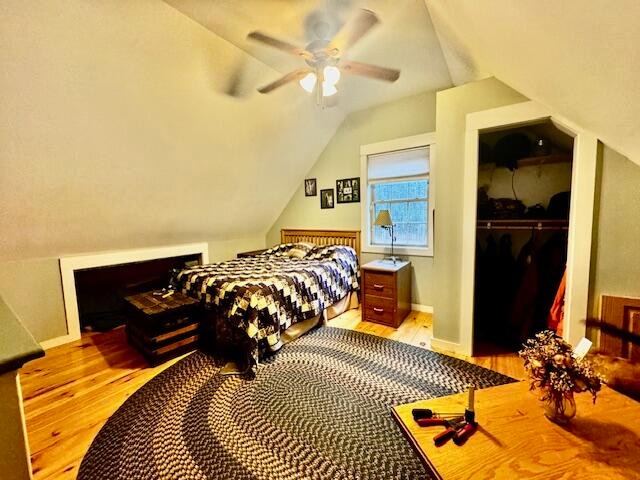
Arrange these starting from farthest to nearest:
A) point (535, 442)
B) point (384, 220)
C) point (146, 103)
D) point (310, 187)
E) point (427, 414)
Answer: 1. point (310, 187)
2. point (384, 220)
3. point (146, 103)
4. point (427, 414)
5. point (535, 442)

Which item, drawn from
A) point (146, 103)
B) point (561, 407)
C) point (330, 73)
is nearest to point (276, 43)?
point (330, 73)

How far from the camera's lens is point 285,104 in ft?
10.5

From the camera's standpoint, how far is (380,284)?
317 cm

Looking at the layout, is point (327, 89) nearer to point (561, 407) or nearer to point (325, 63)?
point (325, 63)

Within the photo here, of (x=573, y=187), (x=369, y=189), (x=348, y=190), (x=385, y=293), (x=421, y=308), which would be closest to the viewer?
(x=573, y=187)

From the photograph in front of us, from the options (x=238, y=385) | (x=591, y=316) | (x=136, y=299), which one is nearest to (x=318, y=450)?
(x=238, y=385)

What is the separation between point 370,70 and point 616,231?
2015mm

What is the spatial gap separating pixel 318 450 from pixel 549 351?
1.23 meters

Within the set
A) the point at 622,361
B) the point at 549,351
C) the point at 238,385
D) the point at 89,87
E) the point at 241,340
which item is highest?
the point at 89,87

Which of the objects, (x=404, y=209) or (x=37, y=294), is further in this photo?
(x=404, y=209)

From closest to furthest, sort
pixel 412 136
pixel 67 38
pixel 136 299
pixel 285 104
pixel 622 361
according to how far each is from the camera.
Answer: pixel 622 361 → pixel 67 38 → pixel 136 299 → pixel 285 104 → pixel 412 136

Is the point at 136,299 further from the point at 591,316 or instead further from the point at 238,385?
the point at 591,316

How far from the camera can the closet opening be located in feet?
7.72

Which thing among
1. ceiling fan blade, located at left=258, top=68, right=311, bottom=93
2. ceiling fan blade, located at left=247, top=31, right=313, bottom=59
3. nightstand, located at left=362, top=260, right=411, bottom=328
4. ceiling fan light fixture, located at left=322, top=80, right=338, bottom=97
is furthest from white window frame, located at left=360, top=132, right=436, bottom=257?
ceiling fan blade, located at left=247, top=31, right=313, bottom=59
